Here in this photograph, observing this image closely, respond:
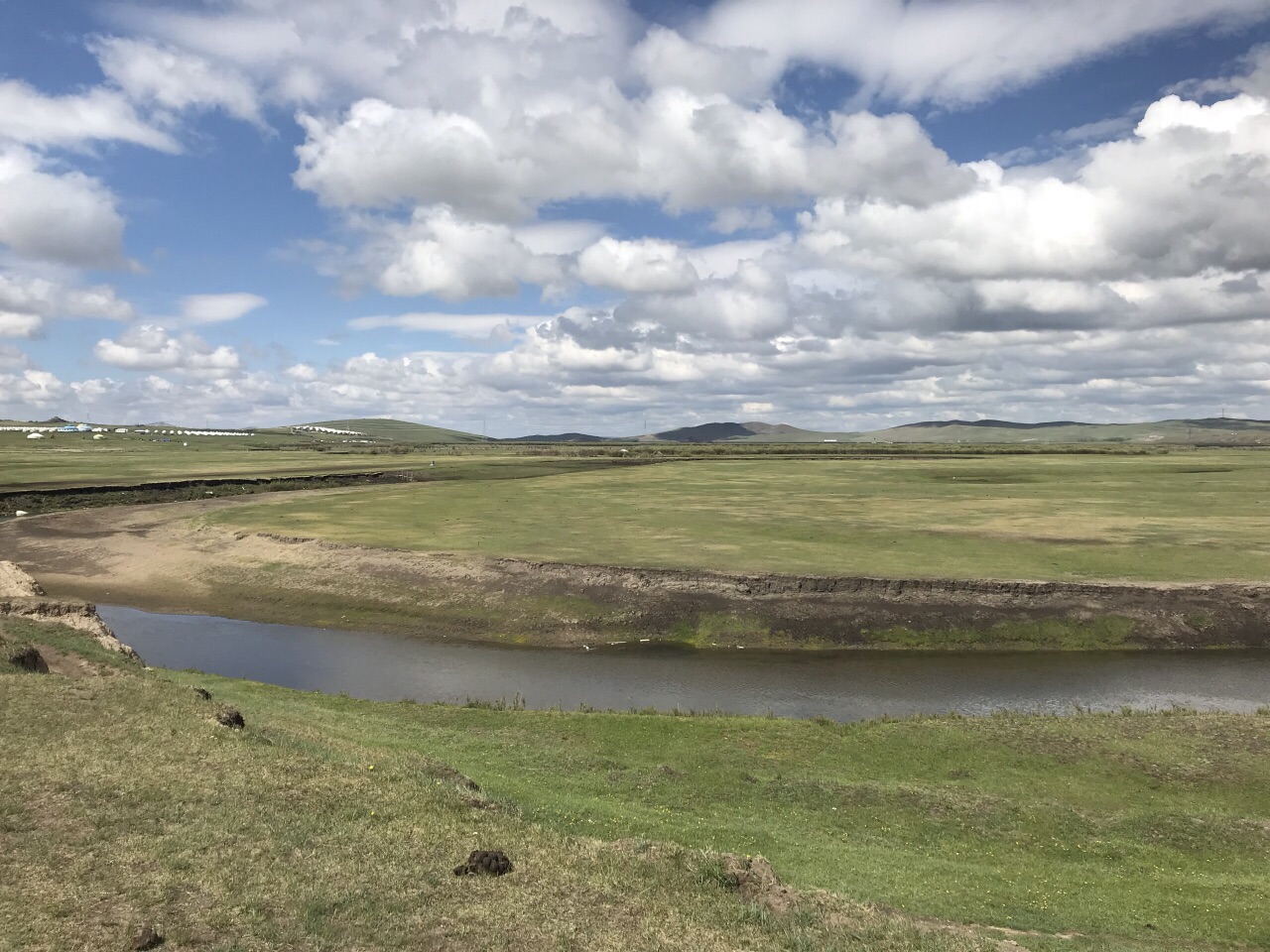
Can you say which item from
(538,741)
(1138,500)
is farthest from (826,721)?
(1138,500)

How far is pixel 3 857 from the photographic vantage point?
14.1m

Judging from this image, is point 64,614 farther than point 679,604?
No

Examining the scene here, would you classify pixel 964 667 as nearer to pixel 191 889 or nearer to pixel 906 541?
pixel 906 541

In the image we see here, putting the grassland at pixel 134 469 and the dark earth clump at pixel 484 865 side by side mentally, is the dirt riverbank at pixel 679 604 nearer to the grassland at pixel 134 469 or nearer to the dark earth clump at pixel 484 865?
the dark earth clump at pixel 484 865

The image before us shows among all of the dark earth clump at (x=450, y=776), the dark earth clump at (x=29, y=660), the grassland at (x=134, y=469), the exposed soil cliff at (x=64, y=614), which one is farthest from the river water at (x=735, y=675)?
the grassland at (x=134, y=469)

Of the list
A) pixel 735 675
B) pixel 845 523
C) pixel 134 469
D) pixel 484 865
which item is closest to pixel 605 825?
pixel 484 865

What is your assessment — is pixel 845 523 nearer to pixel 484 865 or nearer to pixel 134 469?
pixel 484 865

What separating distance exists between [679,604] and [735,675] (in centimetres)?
985

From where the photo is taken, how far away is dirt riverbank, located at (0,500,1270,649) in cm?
4731

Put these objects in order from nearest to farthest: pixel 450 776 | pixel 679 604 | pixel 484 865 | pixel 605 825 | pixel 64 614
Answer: pixel 484 865, pixel 605 825, pixel 450 776, pixel 64 614, pixel 679 604

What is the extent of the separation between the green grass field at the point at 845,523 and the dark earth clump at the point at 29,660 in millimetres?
34668

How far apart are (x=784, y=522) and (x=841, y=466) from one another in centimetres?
9421

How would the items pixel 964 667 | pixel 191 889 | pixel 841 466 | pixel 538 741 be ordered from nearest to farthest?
pixel 191 889, pixel 538 741, pixel 964 667, pixel 841 466

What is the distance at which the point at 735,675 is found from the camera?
4184cm
